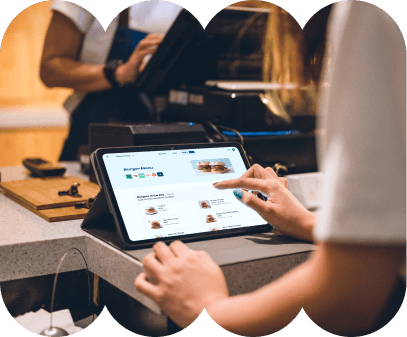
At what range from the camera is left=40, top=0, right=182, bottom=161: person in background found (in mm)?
2168

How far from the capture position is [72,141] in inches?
93.5

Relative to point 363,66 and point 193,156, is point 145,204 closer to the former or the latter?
point 193,156

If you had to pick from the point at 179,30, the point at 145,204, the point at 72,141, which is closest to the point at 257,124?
the point at 179,30

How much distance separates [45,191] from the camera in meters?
1.28

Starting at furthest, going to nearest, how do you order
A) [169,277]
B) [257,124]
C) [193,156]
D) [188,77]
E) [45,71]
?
[45,71], [188,77], [257,124], [193,156], [169,277]

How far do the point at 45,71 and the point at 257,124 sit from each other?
1427 millimetres

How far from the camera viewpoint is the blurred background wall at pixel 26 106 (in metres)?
3.88

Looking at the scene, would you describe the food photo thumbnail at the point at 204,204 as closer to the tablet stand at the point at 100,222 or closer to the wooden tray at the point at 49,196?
the tablet stand at the point at 100,222

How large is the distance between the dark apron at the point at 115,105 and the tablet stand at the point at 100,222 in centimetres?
131

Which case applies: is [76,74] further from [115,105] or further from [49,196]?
[49,196]

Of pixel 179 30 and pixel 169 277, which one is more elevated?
pixel 179 30

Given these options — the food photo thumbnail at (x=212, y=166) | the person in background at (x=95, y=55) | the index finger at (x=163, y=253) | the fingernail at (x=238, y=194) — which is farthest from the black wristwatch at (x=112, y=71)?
the index finger at (x=163, y=253)

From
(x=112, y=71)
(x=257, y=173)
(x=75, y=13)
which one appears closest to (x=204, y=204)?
(x=257, y=173)

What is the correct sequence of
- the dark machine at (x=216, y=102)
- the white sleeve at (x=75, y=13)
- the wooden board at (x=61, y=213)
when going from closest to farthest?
the wooden board at (x=61, y=213)
the dark machine at (x=216, y=102)
the white sleeve at (x=75, y=13)
